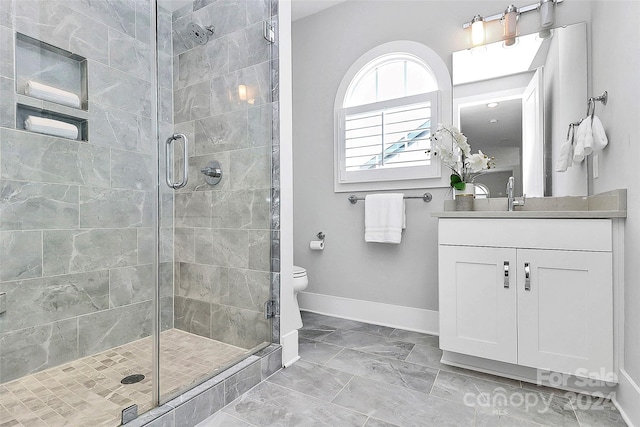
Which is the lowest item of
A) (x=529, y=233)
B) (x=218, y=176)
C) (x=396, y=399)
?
(x=396, y=399)

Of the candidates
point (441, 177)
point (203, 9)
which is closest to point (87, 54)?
point (203, 9)

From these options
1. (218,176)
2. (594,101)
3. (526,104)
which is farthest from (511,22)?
(218,176)

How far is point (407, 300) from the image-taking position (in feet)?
8.22

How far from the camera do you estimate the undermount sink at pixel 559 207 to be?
147 cm

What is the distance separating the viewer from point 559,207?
1.97 metres

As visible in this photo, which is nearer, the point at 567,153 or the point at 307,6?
the point at 567,153

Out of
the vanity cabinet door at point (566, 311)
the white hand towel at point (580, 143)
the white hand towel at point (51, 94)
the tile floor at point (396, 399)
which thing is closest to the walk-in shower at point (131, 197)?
the white hand towel at point (51, 94)

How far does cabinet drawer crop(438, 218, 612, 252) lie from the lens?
1499mm

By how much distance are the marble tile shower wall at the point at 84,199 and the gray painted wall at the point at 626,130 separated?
2.14m

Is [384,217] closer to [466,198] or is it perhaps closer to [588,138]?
[466,198]

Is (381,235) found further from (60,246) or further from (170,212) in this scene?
(60,246)

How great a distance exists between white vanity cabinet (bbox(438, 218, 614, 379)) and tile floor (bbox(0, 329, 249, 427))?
123 centimetres

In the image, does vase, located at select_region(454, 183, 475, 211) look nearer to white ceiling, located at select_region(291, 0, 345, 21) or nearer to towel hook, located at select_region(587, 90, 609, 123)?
towel hook, located at select_region(587, 90, 609, 123)

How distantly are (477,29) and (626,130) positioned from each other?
1.22 metres
